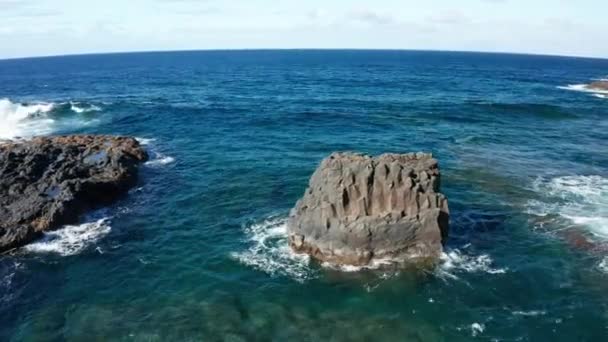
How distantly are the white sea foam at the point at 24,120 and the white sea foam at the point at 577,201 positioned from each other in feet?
233

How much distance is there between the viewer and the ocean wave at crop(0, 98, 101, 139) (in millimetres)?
83150

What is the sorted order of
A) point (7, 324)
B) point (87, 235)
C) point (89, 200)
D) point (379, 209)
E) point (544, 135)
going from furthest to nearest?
point (544, 135)
point (89, 200)
point (87, 235)
point (379, 209)
point (7, 324)

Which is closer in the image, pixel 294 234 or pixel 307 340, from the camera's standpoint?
pixel 307 340

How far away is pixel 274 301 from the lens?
1331 inches

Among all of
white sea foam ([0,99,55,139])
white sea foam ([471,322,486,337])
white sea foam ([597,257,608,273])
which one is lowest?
white sea foam ([471,322,486,337])

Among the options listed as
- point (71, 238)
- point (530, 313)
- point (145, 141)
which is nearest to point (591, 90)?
point (145, 141)

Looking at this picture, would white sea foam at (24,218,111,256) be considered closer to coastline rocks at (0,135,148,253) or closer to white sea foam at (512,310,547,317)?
coastline rocks at (0,135,148,253)

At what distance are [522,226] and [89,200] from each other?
1543 inches

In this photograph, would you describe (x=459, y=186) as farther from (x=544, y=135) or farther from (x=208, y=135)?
(x=208, y=135)

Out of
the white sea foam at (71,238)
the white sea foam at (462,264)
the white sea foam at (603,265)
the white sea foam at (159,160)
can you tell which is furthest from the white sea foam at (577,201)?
the white sea foam at (159,160)

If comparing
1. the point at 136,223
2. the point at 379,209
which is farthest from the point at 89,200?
the point at 379,209

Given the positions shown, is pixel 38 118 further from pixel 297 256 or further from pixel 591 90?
pixel 591 90

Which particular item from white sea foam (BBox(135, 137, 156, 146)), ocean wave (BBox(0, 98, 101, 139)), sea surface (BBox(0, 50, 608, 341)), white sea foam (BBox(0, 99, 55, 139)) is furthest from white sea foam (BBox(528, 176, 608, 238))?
white sea foam (BBox(0, 99, 55, 139))

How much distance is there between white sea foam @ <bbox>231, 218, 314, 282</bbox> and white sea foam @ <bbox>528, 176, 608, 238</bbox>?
22257mm
